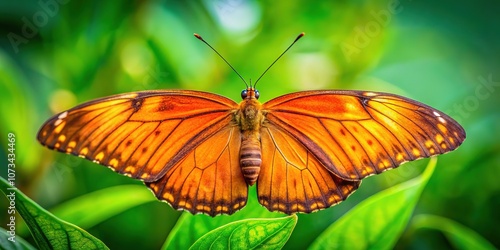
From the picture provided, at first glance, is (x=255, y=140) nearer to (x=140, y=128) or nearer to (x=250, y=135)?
(x=250, y=135)

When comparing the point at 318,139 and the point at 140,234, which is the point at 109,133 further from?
A: the point at 318,139

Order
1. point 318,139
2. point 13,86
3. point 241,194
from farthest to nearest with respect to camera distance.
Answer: point 13,86 → point 318,139 → point 241,194

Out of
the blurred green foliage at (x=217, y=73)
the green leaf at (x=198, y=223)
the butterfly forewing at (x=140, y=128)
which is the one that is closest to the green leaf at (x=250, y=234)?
the green leaf at (x=198, y=223)

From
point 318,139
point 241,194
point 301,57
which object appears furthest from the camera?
point 301,57

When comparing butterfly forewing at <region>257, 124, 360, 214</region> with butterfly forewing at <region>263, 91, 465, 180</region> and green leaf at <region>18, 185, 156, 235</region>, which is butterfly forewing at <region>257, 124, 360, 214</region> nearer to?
butterfly forewing at <region>263, 91, 465, 180</region>

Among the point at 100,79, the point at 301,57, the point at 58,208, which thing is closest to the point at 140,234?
the point at 58,208

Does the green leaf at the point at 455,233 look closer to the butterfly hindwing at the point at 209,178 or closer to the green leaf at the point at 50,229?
the butterfly hindwing at the point at 209,178

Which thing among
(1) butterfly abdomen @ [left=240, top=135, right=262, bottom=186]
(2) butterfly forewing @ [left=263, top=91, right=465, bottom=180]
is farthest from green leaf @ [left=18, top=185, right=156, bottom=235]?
(2) butterfly forewing @ [left=263, top=91, right=465, bottom=180]
